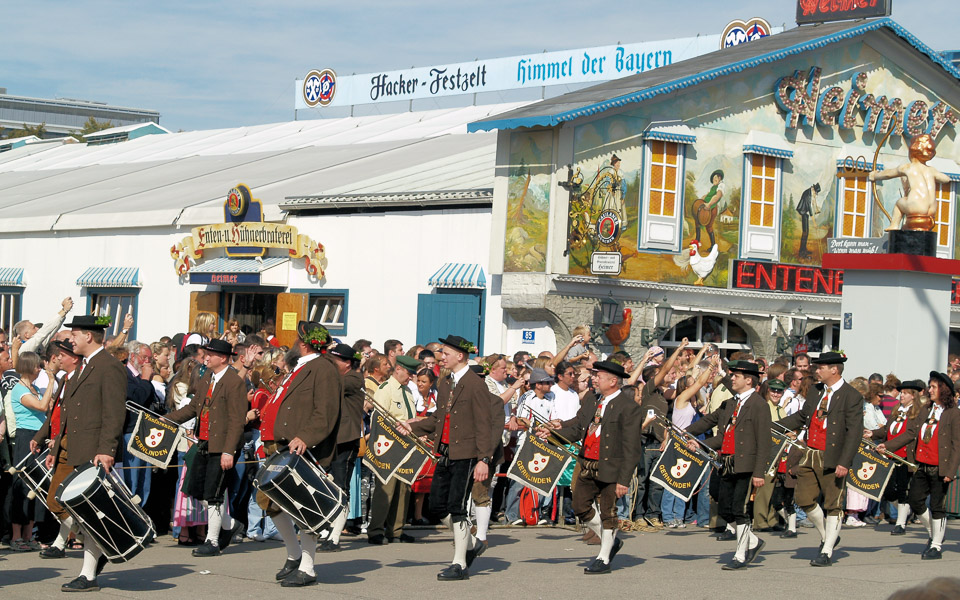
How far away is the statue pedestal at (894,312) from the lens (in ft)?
64.6

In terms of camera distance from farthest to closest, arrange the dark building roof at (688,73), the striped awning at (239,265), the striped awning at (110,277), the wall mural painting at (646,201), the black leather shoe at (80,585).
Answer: the striped awning at (110,277)
the striped awning at (239,265)
the wall mural painting at (646,201)
the dark building roof at (688,73)
the black leather shoe at (80,585)

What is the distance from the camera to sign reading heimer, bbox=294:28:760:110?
124ft

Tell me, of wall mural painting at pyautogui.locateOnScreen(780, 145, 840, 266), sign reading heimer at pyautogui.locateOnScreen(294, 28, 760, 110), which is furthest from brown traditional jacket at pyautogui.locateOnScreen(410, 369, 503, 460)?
sign reading heimer at pyautogui.locateOnScreen(294, 28, 760, 110)

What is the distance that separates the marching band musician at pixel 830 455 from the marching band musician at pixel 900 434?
Answer: 7.36 feet

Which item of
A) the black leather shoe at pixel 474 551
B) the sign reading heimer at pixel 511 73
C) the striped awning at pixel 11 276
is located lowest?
the black leather shoe at pixel 474 551

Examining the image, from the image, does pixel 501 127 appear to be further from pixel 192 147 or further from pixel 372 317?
pixel 192 147

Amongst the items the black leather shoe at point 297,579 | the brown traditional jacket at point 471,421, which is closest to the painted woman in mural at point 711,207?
the brown traditional jacket at point 471,421

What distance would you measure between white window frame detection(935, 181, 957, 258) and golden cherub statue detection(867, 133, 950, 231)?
242 inches

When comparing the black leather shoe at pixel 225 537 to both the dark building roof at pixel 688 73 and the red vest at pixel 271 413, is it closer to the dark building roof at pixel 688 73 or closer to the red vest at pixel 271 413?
the red vest at pixel 271 413

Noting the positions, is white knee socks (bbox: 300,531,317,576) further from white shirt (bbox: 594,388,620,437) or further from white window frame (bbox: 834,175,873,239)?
white window frame (bbox: 834,175,873,239)

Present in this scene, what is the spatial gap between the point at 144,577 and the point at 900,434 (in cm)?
839

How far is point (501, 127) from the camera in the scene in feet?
70.5

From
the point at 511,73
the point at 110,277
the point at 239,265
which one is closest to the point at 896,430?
the point at 239,265

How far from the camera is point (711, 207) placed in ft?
77.4
